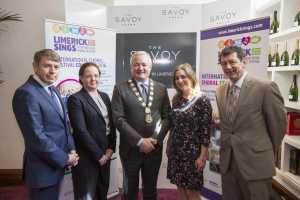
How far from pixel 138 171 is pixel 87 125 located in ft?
1.93

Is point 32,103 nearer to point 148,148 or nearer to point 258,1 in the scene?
point 148,148

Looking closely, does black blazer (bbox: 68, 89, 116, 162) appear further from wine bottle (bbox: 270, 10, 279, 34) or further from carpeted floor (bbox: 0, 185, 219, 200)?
wine bottle (bbox: 270, 10, 279, 34)

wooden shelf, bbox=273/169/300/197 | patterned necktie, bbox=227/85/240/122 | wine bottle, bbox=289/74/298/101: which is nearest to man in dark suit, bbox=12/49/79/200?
patterned necktie, bbox=227/85/240/122

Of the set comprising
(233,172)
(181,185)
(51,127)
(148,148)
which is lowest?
(181,185)

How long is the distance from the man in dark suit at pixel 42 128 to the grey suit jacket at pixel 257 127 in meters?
1.25

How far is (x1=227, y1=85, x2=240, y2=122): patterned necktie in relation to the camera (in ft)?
6.38

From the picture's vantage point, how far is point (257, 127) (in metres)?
1.86

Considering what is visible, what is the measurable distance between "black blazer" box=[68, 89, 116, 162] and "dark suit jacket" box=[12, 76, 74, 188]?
0.20 meters

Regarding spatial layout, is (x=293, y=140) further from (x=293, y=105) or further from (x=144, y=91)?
(x=144, y=91)

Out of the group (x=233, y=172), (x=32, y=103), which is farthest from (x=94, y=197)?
(x=233, y=172)

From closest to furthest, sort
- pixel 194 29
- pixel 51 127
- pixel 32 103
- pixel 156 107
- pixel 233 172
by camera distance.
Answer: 1. pixel 32 103
2. pixel 51 127
3. pixel 233 172
4. pixel 156 107
5. pixel 194 29

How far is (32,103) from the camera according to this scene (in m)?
1.72

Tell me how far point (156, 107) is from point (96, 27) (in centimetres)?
130

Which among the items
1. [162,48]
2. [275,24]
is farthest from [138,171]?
[275,24]
